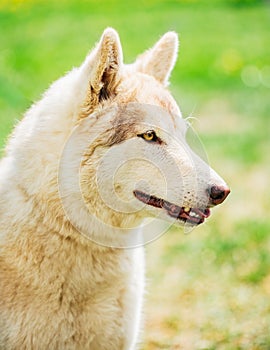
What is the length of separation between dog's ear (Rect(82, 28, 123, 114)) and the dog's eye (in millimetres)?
254

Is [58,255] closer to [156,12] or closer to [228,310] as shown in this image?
[228,310]

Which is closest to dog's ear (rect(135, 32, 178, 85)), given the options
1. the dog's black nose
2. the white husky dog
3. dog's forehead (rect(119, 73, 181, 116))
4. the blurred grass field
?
dog's forehead (rect(119, 73, 181, 116))

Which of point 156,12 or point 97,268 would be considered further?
point 156,12

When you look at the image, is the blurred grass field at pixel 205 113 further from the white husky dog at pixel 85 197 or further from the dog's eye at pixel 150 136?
the dog's eye at pixel 150 136

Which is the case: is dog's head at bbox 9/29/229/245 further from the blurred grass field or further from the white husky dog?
the blurred grass field

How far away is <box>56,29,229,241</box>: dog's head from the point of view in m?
3.22

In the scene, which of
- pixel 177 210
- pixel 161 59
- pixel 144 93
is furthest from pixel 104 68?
pixel 177 210

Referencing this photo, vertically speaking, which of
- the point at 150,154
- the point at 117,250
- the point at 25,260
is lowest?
the point at 25,260

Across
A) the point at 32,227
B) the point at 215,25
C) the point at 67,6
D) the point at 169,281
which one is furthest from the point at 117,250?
the point at 67,6

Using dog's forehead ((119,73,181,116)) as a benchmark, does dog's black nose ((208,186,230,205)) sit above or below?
below

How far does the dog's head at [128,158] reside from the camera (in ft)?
10.6

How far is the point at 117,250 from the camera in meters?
3.46

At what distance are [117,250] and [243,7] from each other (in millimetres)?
11577

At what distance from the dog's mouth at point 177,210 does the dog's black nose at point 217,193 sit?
11cm
